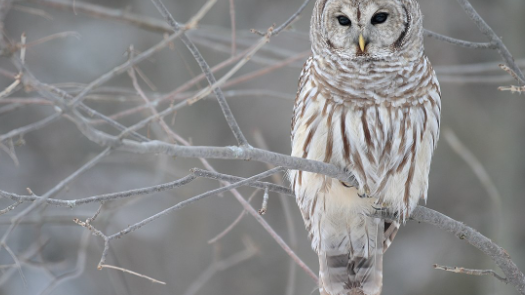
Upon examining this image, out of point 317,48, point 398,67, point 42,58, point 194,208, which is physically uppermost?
point 42,58

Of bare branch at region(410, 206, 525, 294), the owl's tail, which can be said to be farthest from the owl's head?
the owl's tail

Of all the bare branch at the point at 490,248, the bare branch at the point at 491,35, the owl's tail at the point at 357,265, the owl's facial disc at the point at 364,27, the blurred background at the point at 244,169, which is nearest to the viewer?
the bare branch at the point at 490,248

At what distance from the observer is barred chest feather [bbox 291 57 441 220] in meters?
3.54

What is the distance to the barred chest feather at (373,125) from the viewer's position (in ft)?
11.6

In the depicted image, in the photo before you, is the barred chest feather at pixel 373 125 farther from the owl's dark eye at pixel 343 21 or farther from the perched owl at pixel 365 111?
the owl's dark eye at pixel 343 21

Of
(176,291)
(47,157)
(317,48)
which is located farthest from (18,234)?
(317,48)

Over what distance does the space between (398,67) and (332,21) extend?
0.52m

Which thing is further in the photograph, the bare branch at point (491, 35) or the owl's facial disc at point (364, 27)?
the owl's facial disc at point (364, 27)

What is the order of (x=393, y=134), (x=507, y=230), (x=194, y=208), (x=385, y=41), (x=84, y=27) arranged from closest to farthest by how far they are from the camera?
(x=393, y=134), (x=385, y=41), (x=507, y=230), (x=194, y=208), (x=84, y=27)

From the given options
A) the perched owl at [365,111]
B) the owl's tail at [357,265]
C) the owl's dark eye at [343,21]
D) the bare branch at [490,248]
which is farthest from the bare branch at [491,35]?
the owl's tail at [357,265]

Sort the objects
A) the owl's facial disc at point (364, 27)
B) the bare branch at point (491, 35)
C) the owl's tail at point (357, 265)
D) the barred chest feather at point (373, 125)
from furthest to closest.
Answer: the owl's tail at point (357, 265)
the owl's facial disc at point (364, 27)
the barred chest feather at point (373, 125)
the bare branch at point (491, 35)

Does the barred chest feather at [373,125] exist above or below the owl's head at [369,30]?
below

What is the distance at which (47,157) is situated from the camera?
781 cm

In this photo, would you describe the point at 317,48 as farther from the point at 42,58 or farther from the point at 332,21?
the point at 42,58
